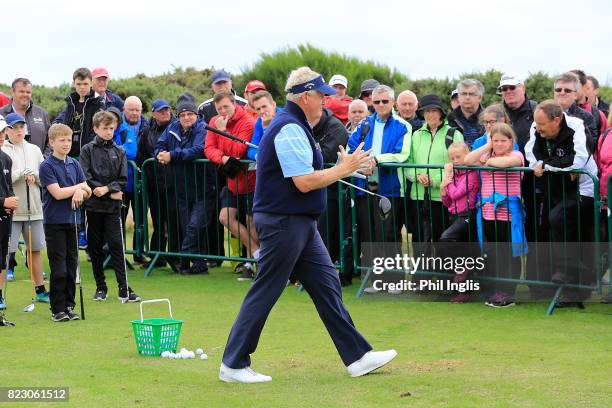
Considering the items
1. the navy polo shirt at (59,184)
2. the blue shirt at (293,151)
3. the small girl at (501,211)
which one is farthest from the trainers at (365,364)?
the navy polo shirt at (59,184)

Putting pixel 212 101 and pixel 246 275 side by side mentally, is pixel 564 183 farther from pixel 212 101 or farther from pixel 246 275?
pixel 212 101

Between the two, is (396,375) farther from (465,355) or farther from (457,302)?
(457,302)

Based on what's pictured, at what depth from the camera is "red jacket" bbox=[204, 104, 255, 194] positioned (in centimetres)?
1366

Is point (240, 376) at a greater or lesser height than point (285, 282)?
lesser

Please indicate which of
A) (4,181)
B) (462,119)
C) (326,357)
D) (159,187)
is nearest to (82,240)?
(159,187)

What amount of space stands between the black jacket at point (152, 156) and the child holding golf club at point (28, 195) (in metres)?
2.41

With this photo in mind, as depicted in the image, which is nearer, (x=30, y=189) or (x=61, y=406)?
(x=61, y=406)

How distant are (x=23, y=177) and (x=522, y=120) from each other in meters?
5.65

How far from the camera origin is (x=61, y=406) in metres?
7.36

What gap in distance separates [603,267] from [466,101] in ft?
8.60

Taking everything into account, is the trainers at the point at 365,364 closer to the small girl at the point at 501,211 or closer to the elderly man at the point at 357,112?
the small girl at the point at 501,211

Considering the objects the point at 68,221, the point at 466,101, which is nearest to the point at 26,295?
the point at 68,221

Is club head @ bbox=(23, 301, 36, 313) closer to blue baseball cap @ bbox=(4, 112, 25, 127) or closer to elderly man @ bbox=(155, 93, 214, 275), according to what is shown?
blue baseball cap @ bbox=(4, 112, 25, 127)

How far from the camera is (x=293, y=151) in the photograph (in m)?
7.81
